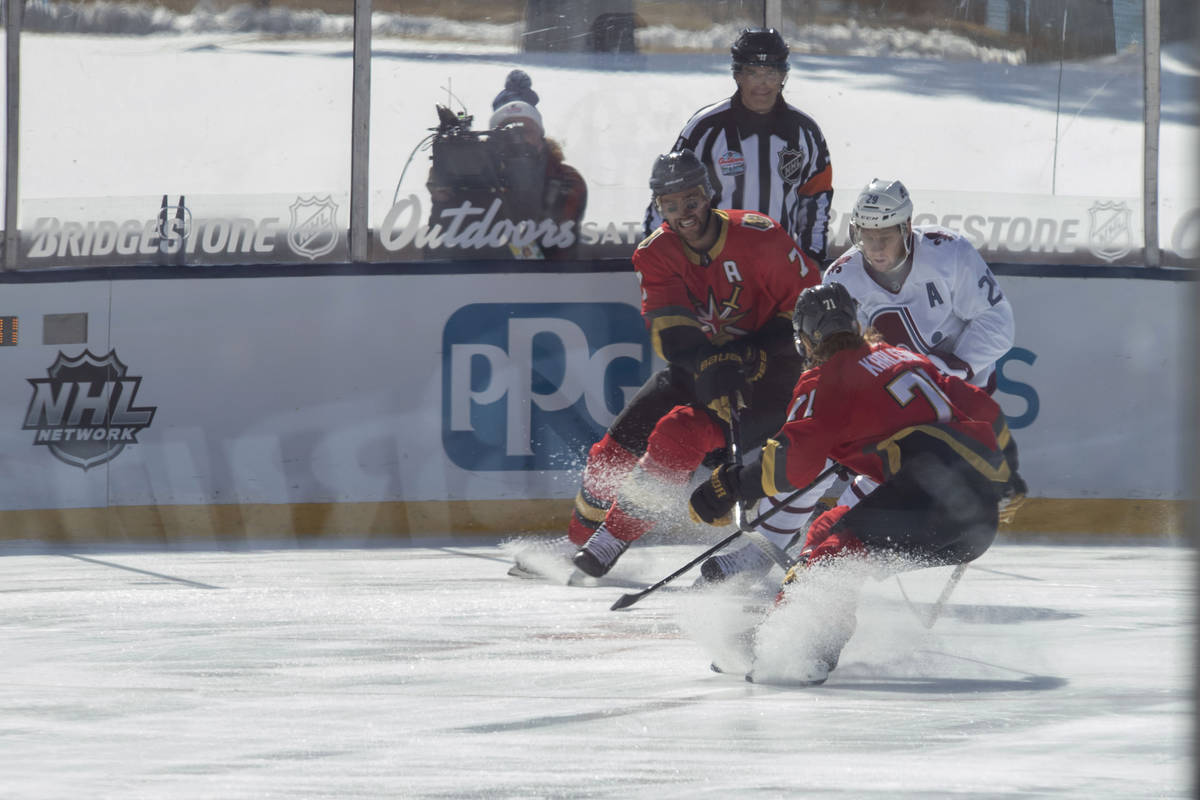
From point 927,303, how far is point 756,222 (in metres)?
0.60

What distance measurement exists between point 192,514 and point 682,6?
2447mm

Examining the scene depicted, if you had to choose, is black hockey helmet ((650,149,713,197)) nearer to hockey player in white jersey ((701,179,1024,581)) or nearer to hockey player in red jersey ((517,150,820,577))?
hockey player in red jersey ((517,150,820,577))

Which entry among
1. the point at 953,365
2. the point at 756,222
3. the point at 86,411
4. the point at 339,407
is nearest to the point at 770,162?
the point at 756,222

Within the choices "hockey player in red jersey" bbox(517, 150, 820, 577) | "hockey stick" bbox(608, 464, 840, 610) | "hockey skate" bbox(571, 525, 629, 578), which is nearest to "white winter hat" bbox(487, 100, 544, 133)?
"hockey player in red jersey" bbox(517, 150, 820, 577)

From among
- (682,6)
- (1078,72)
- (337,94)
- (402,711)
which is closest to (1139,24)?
(1078,72)

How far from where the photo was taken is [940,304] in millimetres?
4750

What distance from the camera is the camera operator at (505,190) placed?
A: 6.01 meters

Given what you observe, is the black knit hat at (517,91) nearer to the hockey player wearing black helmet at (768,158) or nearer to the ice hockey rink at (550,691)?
the hockey player wearing black helmet at (768,158)

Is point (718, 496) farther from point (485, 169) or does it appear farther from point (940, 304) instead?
point (485, 169)

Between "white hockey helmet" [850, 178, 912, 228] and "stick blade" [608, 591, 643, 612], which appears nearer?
"stick blade" [608, 591, 643, 612]

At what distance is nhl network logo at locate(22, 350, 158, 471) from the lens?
578cm

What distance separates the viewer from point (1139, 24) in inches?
243

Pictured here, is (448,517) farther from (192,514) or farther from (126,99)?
(126,99)

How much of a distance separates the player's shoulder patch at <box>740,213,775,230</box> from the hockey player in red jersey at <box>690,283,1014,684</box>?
1338 millimetres
